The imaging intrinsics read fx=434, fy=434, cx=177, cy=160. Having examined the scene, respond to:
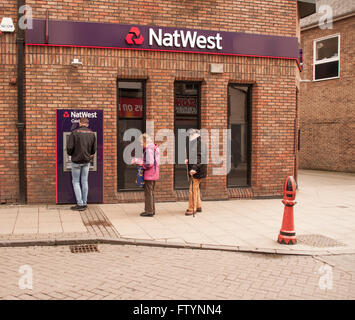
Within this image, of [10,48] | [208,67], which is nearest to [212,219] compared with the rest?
[208,67]

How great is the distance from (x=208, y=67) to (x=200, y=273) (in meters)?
6.45

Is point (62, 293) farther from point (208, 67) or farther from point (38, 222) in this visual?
point (208, 67)

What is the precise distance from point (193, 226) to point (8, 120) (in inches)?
191

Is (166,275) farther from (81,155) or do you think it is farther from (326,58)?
(326,58)

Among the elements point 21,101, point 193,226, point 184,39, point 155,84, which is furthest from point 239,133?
point 21,101

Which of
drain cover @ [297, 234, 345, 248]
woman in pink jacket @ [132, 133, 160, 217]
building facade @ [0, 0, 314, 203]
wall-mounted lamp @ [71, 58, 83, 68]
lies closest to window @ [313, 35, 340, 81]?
building facade @ [0, 0, 314, 203]

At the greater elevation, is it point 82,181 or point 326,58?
point 326,58

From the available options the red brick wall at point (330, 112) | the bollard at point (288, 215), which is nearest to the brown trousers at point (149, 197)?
the bollard at point (288, 215)

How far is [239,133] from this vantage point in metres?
11.2

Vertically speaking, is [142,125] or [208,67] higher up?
[208,67]

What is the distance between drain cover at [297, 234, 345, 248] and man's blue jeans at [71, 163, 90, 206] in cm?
454

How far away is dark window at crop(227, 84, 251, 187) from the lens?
11.1 meters

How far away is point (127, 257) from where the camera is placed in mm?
5926

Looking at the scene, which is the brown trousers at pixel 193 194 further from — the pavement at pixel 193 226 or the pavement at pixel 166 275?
the pavement at pixel 166 275
